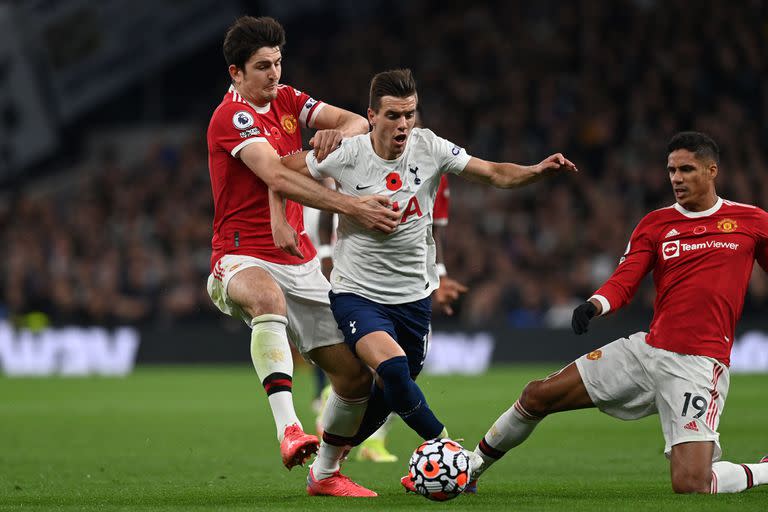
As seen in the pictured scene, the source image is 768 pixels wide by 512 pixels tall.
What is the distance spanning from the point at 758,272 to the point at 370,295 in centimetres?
1288

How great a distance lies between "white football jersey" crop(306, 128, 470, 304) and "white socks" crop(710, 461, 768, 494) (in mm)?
1835

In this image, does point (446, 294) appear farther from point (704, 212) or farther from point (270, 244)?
point (704, 212)

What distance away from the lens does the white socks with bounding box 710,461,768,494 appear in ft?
22.7

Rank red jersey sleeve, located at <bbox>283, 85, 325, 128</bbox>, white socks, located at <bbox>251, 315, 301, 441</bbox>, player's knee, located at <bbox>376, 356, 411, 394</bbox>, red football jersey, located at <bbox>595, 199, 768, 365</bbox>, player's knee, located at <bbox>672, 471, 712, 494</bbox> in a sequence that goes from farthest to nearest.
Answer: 1. red jersey sleeve, located at <bbox>283, 85, 325, 128</bbox>
2. red football jersey, located at <bbox>595, 199, 768, 365</bbox>
3. white socks, located at <bbox>251, 315, 301, 441</bbox>
4. player's knee, located at <bbox>672, 471, 712, 494</bbox>
5. player's knee, located at <bbox>376, 356, 411, 394</bbox>

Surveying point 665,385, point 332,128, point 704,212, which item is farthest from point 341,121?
point 665,385

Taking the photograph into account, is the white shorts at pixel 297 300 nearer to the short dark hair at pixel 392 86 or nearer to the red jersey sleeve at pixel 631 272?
the short dark hair at pixel 392 86

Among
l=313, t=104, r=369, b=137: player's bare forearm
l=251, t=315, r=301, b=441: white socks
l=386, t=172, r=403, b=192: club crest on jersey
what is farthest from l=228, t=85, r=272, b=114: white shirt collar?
l=251, t=315, r=301, b=441: white socks

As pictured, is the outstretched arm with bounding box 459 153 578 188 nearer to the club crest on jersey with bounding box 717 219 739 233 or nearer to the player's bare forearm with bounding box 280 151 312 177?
the player's bare forearm with bounding box 280 151 312 177

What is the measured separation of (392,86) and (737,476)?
2753 mm

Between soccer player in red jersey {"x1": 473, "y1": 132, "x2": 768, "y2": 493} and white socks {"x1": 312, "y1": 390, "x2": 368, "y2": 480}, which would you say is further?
white socks {"x1": 312, "y1": 390, "x2": 368, "y2": 480}

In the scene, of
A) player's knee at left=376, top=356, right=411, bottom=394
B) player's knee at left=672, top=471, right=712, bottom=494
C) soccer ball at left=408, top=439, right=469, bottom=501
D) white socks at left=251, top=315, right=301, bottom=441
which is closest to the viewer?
soccer ball at left=408, top=439, right=469, bottom=501

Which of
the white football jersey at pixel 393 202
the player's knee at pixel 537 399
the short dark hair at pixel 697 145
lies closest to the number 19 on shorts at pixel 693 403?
the player's knee at pixel 537 399

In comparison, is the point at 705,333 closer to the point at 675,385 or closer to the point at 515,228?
the point at 675,385

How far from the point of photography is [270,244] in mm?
7465
